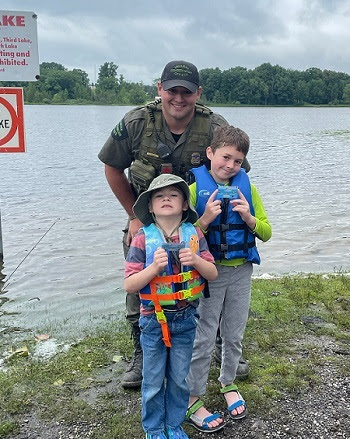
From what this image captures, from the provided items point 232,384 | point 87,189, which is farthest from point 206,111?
point 87,189

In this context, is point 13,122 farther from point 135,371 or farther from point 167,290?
point 167,290

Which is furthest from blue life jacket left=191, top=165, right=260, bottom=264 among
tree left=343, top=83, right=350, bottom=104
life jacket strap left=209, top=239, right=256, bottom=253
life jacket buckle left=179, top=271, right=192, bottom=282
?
tree left=343, top=83, right=350, bottom=104

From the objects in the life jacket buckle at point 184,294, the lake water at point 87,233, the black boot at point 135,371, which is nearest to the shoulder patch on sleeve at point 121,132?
the life jacket buckle at point 184,294

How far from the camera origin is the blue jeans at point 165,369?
11.9 feet

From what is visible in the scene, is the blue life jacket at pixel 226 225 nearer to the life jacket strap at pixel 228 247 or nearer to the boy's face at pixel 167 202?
the life jacket strap at pixel 228 247

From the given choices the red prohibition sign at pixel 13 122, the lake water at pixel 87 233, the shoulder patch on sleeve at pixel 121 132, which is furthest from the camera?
the lake water at pixel 87 233

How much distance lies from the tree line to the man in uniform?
112920 millimetres

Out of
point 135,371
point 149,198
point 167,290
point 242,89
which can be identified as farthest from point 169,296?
point 242,89

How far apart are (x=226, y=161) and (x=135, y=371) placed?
2.20 metres

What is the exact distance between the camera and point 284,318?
6.03m

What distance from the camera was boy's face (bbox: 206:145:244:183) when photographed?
380cm

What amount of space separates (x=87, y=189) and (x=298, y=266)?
36.0ft

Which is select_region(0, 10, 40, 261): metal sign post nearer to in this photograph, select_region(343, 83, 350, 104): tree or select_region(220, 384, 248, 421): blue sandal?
select_region(220, 384, 248, 421): blue sandal

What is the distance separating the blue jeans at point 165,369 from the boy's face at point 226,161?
3.52 feet
